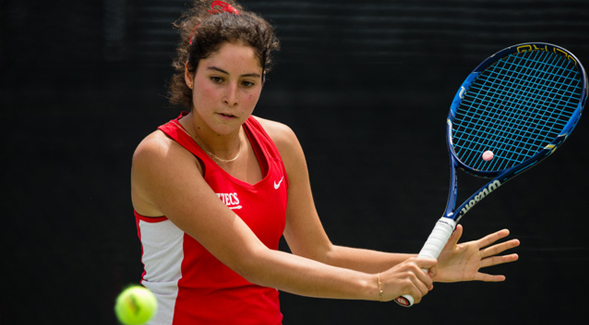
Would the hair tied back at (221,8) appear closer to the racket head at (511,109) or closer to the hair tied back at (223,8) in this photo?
the hair tied back at (223,8)

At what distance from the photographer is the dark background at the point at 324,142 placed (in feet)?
8.39

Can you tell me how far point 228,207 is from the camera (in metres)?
1.47

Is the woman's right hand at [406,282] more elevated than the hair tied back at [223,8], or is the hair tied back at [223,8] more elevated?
the hair tied back at [223,8]

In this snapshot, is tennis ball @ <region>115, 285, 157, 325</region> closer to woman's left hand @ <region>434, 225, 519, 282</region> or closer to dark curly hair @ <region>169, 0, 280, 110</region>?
dark curly hair @ <region>169, 0, 280, 110</region>

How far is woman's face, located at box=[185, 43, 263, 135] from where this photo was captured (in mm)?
1493

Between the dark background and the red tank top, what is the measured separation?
3.52ft

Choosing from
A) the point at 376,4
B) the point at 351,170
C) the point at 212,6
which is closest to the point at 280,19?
the point at 376,4

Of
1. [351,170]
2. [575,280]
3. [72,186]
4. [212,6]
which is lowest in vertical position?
[575,280]

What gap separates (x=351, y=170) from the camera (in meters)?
2.61

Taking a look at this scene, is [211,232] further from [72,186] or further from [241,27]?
[72,186]

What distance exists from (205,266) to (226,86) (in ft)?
1.38

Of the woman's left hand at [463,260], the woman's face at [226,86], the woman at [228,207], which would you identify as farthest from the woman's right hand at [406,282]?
the woman's face at [226,86]

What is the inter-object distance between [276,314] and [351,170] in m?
1.08

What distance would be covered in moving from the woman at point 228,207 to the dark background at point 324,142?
0.89m
